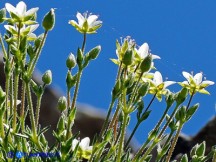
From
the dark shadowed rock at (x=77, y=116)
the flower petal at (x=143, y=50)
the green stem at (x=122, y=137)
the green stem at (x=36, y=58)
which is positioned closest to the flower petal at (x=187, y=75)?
the flower petal at (x=143, y=50)

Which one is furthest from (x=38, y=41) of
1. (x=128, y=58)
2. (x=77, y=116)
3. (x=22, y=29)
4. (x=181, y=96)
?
(x=77, y=116)

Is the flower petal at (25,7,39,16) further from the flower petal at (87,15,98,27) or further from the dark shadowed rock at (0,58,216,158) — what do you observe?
the dark shadowed rock at (0,58,216,158)

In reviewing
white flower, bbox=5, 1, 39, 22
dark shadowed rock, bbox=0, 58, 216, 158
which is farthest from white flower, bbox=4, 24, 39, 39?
dark shadowed rock, bbox=0, 58, 216, 158

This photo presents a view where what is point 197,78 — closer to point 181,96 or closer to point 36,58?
point 181,96

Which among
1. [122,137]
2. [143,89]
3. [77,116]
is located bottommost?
[122,137]

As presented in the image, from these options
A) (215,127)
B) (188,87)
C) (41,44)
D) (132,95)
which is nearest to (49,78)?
(41,44)

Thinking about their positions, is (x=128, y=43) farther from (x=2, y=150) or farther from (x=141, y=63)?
(x=2, y=150)
